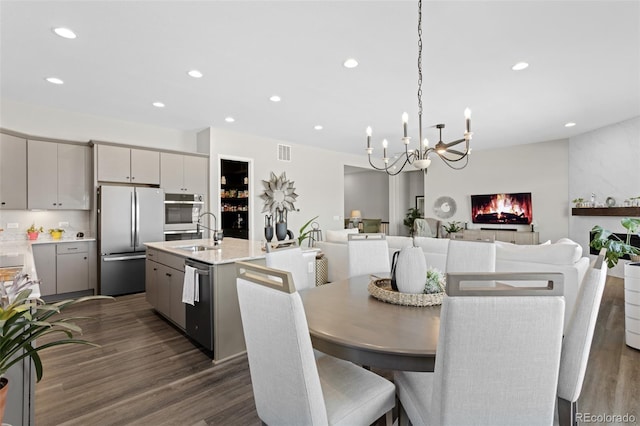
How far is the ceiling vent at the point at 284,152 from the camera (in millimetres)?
6535

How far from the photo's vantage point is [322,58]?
2992mm

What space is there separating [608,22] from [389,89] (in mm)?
1964

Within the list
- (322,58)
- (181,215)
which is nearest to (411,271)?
(322,58)

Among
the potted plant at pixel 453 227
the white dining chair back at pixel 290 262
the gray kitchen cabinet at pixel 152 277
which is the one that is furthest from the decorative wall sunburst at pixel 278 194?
the potted plant at pixel 453 227

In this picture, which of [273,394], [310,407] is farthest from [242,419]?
[310,407]

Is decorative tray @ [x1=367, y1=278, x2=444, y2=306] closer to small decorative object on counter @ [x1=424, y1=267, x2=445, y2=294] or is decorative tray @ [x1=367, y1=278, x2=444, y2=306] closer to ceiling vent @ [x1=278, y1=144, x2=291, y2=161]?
small decorative object on counter @ [x1=424, y1=267, x2=445, y2=294]

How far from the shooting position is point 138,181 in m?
4.80

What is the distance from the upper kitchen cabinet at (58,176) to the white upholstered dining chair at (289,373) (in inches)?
180

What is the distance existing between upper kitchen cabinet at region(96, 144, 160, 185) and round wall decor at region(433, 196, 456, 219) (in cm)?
703

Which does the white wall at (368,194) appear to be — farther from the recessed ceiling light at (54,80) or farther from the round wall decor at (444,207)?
the recessed ceiling light at (54,80)

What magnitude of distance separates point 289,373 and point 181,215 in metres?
4.68

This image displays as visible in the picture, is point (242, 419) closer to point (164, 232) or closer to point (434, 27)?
point (434, 27)

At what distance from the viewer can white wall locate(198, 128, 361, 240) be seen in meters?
5.64

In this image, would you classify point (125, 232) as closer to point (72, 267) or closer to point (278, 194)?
point (72, 267)
